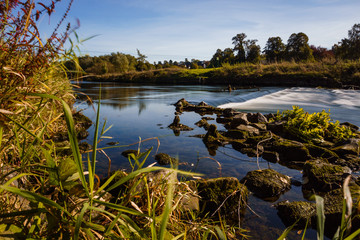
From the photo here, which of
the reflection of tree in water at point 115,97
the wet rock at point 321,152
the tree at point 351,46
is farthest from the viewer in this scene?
the tree at point 351,46

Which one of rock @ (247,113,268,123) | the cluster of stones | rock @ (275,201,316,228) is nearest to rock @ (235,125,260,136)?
the cluster of stones

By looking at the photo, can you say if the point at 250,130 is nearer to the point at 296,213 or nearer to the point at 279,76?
the point at 296,213

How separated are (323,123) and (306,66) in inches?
945

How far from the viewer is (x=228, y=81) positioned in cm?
2844

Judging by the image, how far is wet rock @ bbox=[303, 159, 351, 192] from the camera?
2.69m

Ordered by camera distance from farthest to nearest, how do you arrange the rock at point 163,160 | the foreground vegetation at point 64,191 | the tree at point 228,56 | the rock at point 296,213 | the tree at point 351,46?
the tree at point 228,56 → the tree at point 351,46 → the rock at point 163,160 → the rock at point 296,213 → the foreground vegetation at point 64,191

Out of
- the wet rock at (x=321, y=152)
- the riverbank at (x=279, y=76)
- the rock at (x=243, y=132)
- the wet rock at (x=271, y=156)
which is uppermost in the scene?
the riverbank at (x=279, y=76)

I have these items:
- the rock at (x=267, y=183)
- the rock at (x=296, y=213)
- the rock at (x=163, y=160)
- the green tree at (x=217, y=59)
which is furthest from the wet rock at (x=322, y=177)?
the green tree at (x=217, y=59)

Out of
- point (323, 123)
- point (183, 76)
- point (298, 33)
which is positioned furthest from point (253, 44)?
point (323, 123)

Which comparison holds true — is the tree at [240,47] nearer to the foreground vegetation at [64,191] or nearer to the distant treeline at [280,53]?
the distant treeline at [280,53]

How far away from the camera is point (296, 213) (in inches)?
84.4

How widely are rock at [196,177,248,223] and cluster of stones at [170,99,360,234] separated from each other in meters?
0.44

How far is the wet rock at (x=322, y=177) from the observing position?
8.84 ft

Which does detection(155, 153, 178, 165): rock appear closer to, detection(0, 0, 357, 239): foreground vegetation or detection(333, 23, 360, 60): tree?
detection(0, 0, 357, 239): foreground vegetation
